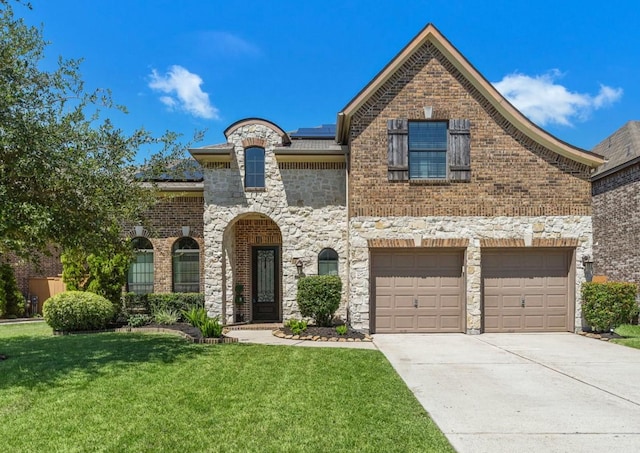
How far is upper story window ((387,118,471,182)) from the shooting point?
458 inches

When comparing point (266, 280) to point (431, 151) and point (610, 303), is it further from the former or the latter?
point (610, 303)

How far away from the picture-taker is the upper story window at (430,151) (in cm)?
1163

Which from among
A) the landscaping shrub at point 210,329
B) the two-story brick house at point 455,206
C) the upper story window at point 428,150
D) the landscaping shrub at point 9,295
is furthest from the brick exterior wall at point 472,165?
the landscaping shrub at point 9,295

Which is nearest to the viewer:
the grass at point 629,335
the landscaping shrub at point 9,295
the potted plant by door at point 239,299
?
the grass at point 629,335

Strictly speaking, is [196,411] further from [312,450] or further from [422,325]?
[422,325]

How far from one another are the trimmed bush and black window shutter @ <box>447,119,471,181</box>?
10323mm

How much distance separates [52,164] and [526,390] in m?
8.47

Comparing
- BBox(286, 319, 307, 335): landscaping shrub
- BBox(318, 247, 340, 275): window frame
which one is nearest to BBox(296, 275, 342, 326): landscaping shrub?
BBox(286, 319, 307, 335): landscaping shrub

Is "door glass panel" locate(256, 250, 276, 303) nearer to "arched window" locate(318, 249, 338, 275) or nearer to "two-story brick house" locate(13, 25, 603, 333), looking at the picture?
"arched window" locate(318, 249, 338, 275)

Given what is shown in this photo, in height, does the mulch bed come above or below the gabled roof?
below

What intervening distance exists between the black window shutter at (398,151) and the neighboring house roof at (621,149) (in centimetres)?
749

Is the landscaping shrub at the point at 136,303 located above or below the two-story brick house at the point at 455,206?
below

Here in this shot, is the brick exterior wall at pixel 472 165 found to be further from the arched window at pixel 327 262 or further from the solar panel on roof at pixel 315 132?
the solar panel on roof at pixel 315 132

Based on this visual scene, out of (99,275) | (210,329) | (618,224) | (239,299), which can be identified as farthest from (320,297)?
(618,224)
